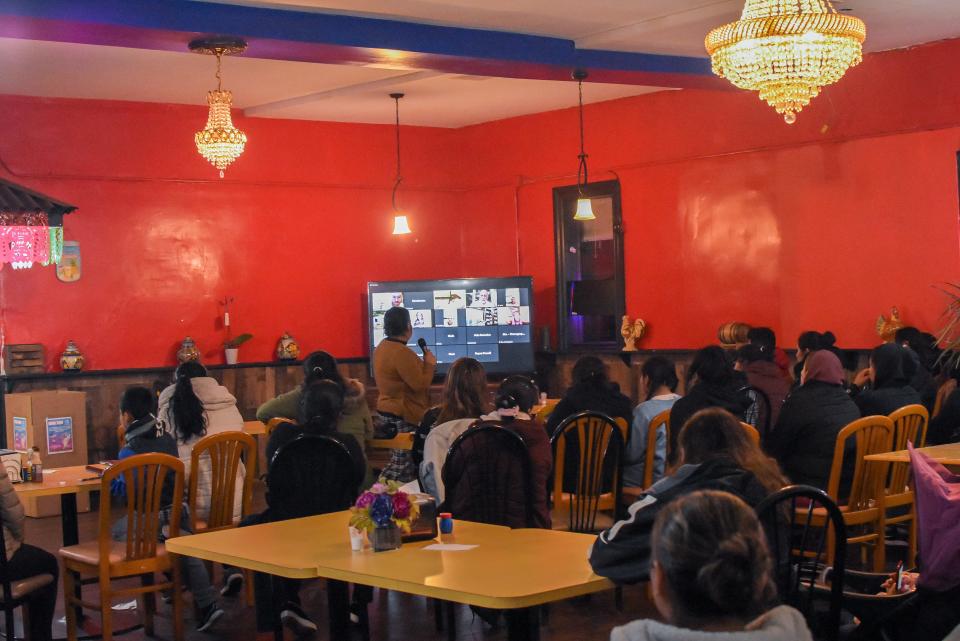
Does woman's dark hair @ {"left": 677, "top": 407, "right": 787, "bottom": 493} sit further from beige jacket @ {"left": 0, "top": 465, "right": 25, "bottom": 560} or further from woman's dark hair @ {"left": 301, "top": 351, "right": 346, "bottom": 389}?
woman's dark hair @ {"left": 301, "top": 351, "right": 346, "bottom": 389}

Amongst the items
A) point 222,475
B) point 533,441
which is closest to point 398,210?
point 222,475

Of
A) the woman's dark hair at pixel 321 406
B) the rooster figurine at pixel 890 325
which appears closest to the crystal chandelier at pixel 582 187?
the rooster figurine at pixel 890 325

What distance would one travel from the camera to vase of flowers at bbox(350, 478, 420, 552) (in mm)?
3422

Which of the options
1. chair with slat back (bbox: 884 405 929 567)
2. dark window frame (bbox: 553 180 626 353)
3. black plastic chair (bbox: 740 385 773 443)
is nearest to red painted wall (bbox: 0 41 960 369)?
dark window frame (bbox: 553 180 626 353)

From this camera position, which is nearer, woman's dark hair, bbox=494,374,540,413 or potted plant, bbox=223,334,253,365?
woman's dark hair, bbox=494,374,540,413

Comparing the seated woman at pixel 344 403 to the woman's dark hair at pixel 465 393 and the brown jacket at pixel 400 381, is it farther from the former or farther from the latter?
the woman's dark hair at pixel 465 393

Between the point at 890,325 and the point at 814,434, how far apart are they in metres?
3.16

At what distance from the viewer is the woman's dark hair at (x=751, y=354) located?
7.27 meters

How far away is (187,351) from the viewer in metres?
9.69

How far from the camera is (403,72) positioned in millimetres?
8898

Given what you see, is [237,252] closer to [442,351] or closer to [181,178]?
[181,178]

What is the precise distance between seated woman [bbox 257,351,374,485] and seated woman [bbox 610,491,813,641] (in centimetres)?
427

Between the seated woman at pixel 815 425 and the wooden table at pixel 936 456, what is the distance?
0.29 metres

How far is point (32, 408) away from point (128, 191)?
6.47ft
